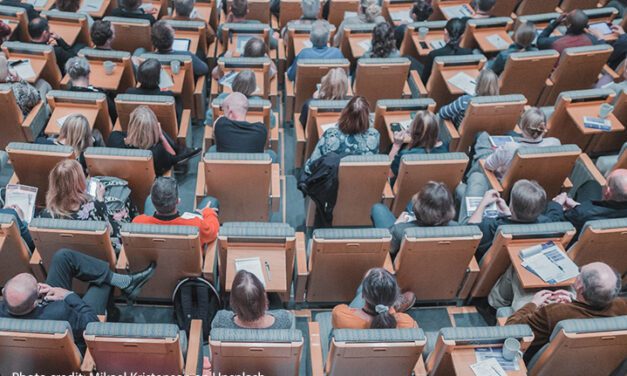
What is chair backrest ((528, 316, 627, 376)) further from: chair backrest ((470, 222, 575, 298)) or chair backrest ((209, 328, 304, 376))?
chair backrest ((209, 328, 304, 376))

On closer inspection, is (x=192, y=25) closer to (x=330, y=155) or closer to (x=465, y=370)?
(x=330, y=155)

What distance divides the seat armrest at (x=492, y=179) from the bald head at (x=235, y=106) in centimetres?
188

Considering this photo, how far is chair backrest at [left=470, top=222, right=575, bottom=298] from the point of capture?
12.0 feet

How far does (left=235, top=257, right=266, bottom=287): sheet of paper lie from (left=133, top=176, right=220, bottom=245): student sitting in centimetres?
37

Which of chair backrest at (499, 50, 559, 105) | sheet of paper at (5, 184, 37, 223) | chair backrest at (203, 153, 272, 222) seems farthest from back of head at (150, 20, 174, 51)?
chair backrest at (499, 50, 559, 105)

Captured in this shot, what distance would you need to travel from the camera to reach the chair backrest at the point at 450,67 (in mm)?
5531

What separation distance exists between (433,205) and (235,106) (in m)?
1.71

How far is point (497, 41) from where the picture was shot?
6.23 meters

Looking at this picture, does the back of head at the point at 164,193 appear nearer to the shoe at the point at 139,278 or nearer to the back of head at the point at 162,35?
the shoe at the point at 139,278

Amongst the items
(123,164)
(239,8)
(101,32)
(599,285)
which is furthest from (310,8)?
(599,285)

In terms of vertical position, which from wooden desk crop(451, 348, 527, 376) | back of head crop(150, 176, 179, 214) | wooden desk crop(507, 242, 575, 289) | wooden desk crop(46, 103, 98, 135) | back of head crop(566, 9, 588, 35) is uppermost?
back of head crop(566, 9, 588, 35)

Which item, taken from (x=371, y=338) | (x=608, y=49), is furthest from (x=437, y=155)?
(x=608, y=49)

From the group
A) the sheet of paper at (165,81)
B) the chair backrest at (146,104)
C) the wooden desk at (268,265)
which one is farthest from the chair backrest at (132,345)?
the sheet of paper at (165,81)

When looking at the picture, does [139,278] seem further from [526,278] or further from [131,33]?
[131,33]
